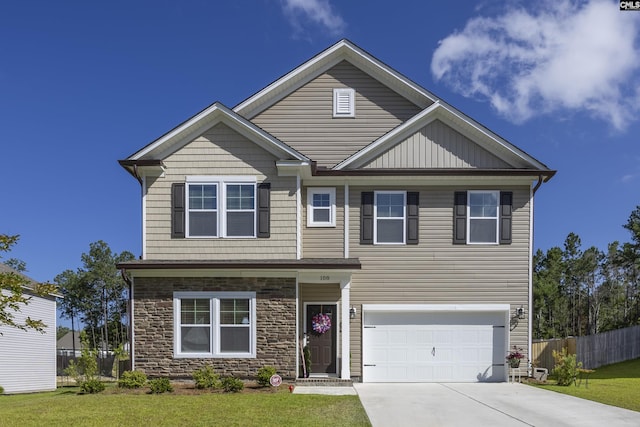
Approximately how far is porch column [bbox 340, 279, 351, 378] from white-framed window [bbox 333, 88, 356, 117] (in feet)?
17.8

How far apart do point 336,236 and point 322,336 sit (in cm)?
298

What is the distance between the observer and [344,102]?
53.3 ft

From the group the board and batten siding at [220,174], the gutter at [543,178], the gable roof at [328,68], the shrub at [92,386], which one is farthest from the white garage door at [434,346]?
the shrub at [92,386]

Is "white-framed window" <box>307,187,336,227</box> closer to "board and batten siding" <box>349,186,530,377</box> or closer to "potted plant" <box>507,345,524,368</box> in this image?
"board and batten siding" <box>349,186,530,377</box>

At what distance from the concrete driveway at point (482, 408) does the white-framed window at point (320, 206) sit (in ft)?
15.9

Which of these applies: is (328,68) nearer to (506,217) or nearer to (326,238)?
(326,238)

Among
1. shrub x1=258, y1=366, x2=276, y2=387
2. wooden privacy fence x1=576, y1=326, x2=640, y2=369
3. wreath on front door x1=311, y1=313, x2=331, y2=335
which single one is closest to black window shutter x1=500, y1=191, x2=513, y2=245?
wreath on front door x1=311, y1=313, x2=331, y2=335

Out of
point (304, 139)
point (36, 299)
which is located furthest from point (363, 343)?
point (36, 299)

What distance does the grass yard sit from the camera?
29.7 ft

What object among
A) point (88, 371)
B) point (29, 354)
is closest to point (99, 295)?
point (29, 354)

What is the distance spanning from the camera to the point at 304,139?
16062 mm

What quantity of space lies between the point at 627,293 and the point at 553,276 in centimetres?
1105

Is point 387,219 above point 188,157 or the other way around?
the other way around

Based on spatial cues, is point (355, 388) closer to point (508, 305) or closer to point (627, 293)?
point (508, 305)
